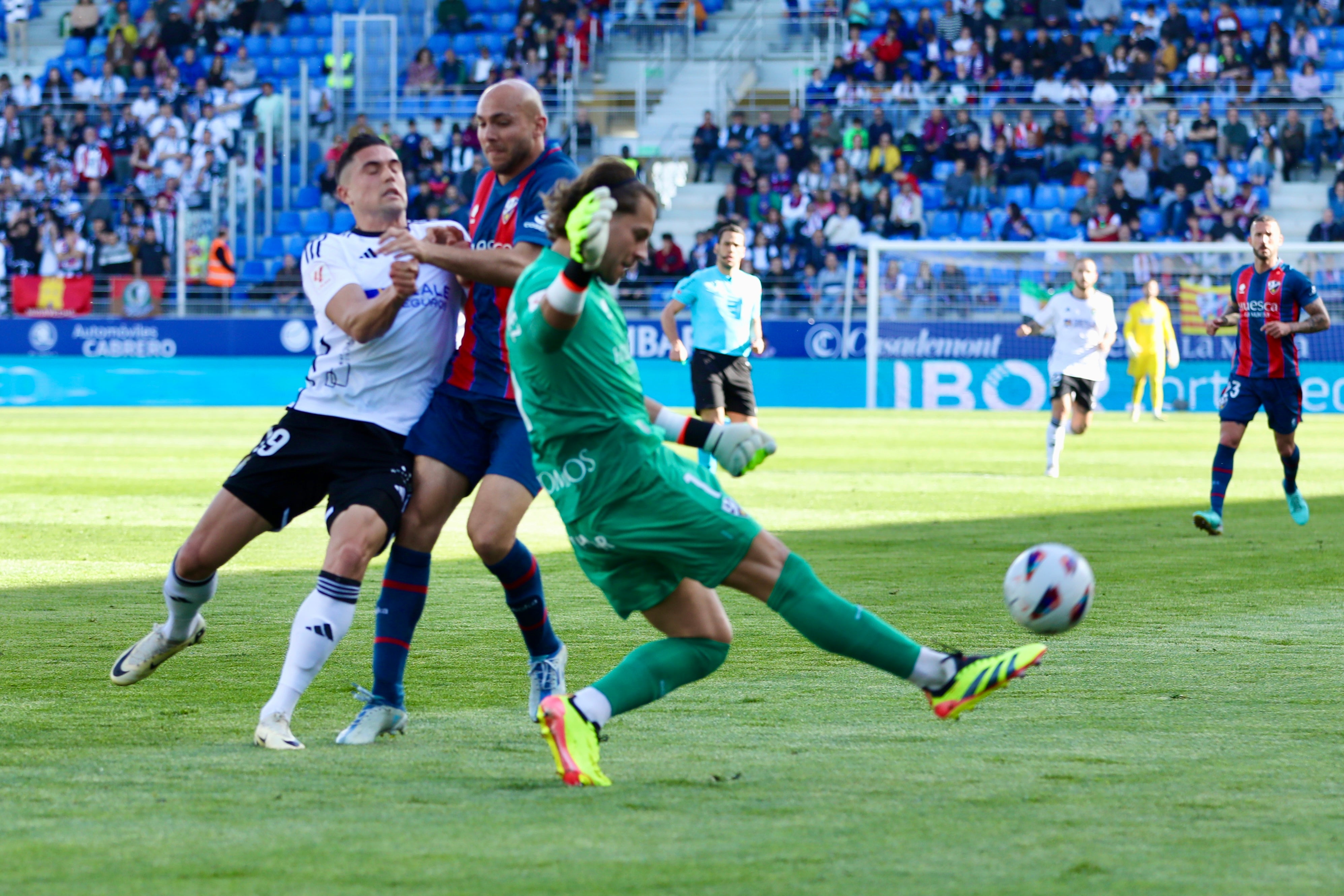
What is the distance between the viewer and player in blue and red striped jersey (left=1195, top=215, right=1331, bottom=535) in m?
12.2

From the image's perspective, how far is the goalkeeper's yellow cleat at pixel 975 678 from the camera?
183 inches

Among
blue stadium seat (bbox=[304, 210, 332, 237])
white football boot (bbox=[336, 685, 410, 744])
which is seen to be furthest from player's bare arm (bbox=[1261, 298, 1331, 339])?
blue stadium seat (bbox=[304, 210, 332, 237])

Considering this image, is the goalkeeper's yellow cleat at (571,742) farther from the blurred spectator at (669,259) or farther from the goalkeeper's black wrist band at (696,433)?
the blurred spectator at (669,259)

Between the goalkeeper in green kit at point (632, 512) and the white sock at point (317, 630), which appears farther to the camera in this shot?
the white sock at point (317, 630)

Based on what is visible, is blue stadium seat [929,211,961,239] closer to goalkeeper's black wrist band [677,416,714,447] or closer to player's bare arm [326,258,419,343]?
player's bare arm [326,258,419,343]

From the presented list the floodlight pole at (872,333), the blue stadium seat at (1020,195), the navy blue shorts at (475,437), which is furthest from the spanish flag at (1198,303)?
the navy blue shorts at (475,437)

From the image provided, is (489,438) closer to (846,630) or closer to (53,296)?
(846,630)

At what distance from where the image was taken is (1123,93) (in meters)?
32.2

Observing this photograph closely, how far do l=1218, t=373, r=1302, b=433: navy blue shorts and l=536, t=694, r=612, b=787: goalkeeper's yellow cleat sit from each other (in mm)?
9009

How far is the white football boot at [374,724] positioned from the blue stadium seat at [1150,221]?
27314mm

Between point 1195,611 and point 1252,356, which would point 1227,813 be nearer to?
point 1195,611

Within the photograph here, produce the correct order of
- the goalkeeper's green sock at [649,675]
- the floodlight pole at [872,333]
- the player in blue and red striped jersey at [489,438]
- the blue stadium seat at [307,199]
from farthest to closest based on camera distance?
the blue stadium seat at [307,199]
the floodlight pole at [872,333]
the player in blue and red striped jersey at [489,438]
the goalkeeper's green sock at [649,675]

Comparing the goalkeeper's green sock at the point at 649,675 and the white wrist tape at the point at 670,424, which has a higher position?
the white wrist tape at the point at 670,424

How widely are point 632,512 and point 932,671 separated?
0.98 metres
